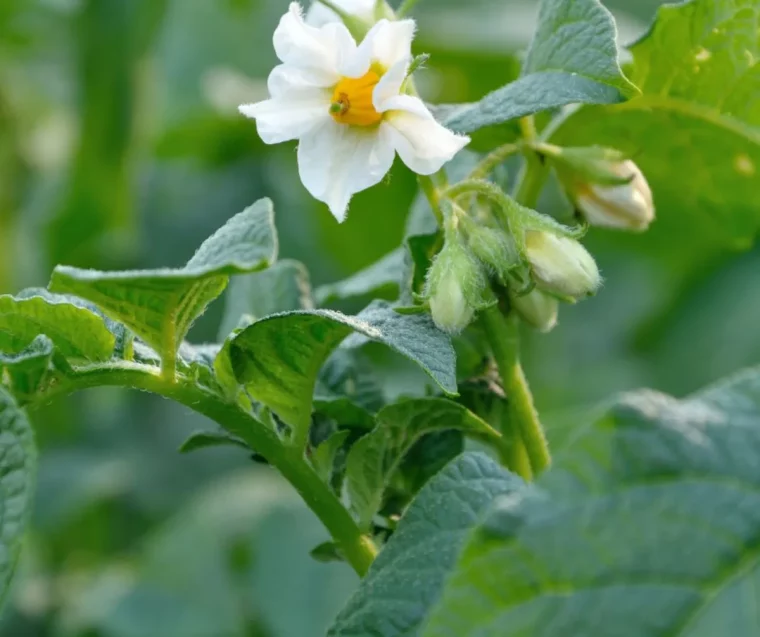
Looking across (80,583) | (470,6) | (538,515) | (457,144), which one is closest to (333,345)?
(457,144)

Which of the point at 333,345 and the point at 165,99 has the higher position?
the point at 165,99

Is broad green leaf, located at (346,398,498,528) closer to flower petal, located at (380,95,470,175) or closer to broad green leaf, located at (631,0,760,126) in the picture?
flower petal, located at (380,95,470,175)

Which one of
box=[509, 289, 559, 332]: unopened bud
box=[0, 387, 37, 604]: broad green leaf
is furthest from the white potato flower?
box=[0, 387, 37, 604]: broad green leaf

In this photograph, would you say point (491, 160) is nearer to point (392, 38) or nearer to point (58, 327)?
point (392, 38)

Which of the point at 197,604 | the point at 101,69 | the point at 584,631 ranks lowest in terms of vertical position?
the point at 197,604

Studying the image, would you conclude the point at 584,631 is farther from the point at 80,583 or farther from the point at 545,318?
the point at 80,583

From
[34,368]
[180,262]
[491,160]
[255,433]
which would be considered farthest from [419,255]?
[180,262]

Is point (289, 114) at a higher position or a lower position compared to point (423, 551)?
higher
